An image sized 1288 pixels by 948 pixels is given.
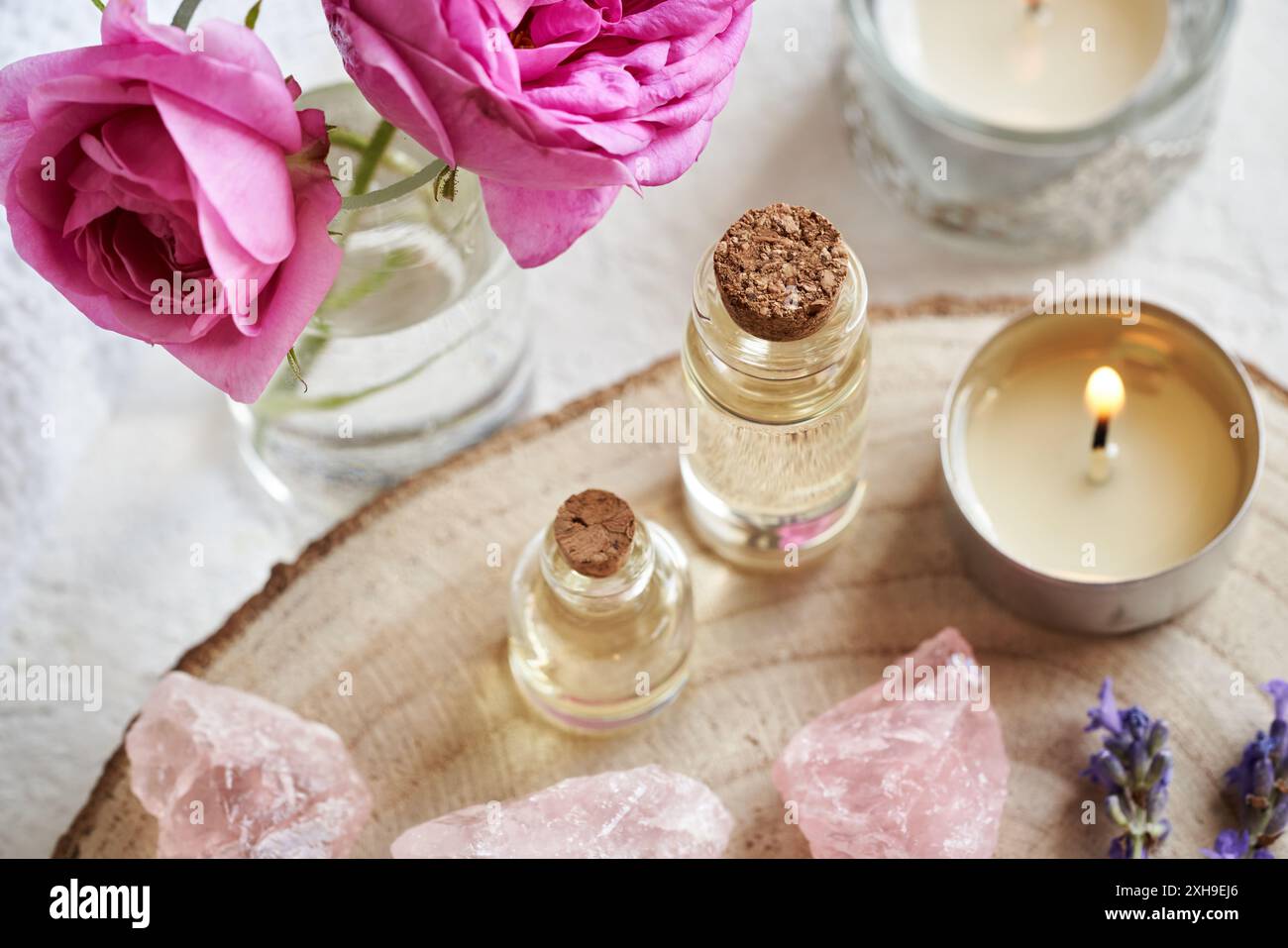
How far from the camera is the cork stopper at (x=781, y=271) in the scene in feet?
1.76

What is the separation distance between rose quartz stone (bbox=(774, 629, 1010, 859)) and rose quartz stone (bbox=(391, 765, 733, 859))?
0.17 feet

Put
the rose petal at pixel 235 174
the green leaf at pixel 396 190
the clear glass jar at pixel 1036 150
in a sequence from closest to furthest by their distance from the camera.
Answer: the rose petal at pixel 235 174
the green leaf at pixel 396 190
the clear glass jar at pixel 1036 150

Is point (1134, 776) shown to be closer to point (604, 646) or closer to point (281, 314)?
point (604, 646)

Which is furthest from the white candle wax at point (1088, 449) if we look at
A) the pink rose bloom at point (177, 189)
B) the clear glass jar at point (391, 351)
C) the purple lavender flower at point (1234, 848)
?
the pink rose bloom at point (177, 189)

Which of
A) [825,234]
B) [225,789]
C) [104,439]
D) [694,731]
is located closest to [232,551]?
[104,439]

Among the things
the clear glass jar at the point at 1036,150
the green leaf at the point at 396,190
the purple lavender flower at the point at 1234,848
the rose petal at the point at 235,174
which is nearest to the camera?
the rose petal at the point at 235,174

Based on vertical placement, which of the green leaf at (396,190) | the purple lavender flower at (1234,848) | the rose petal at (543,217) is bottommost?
the purple lavender flower at (1234,848)

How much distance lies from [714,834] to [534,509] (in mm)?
199

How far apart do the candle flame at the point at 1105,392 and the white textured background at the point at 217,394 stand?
206 millimetres

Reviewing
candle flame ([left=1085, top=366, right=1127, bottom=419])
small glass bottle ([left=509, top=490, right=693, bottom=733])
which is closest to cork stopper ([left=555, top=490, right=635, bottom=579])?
small glass bottle ([left=509, top=490, right=693, bottom=733])

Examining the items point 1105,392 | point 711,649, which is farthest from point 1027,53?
point 711,649

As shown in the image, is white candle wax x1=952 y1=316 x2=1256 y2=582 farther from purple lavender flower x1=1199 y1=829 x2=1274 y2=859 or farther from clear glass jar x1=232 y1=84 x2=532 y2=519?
clear glass jar x1=232 y1=84 x2=532 y2=519

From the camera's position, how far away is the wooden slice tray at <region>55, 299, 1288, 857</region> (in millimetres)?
655

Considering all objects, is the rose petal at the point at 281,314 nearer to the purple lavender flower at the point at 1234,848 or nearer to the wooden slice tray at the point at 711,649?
the wooden slice tray at the point at 711,649
